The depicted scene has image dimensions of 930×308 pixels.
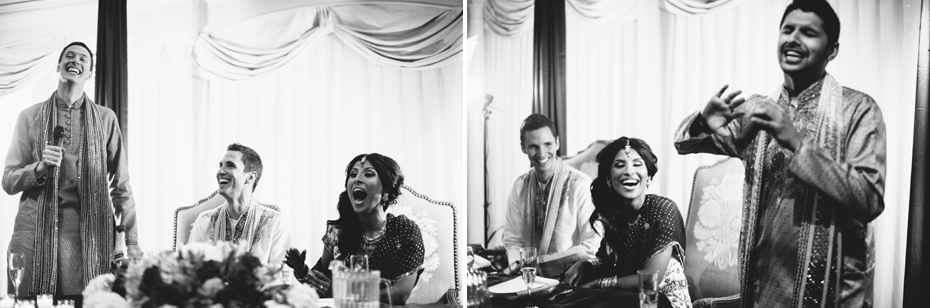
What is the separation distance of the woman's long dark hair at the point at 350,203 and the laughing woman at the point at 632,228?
1188 mm

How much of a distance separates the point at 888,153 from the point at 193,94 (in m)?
3.65

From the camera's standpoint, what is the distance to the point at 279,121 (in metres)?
4.89

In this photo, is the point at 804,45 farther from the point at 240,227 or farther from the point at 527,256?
the point at 240,227

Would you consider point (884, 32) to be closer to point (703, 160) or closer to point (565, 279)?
point (703, 160)

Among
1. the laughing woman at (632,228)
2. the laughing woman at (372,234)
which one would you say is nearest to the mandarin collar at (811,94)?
the laughing woman at (632,228)

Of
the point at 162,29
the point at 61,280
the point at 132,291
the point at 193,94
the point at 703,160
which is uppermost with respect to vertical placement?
the point at 162,29

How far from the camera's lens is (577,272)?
4.36 m

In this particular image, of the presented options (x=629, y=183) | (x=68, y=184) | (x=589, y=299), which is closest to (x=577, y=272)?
(x=629, y=183)

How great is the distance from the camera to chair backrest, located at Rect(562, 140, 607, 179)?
431 centimetres

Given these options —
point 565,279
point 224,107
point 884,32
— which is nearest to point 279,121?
point 224,107

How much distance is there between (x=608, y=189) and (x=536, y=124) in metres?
0.57

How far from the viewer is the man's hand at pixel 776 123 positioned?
3508 mm

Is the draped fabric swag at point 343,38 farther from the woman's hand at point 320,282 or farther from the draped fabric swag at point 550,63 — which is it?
the woman's hand at point 320,282

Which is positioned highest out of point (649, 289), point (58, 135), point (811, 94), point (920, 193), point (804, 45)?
point (804, 45)
